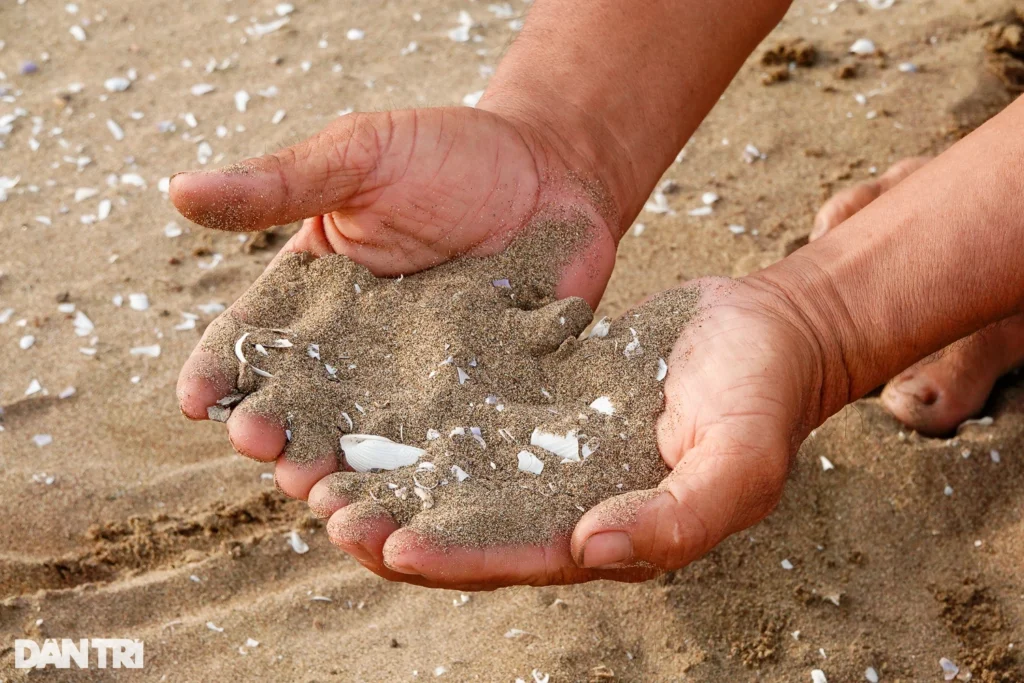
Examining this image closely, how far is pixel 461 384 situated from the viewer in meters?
2.00

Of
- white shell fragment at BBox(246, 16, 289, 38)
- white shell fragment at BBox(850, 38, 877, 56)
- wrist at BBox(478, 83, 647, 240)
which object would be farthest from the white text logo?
white shell fragment at BBox(850, 38, 877, 56)

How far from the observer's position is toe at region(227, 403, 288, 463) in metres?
1.83

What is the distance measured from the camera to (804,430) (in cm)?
204

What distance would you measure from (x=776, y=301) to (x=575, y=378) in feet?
1.56

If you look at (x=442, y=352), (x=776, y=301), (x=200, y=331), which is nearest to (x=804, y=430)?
(x=776, y=301)

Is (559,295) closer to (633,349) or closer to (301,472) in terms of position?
(633,349)

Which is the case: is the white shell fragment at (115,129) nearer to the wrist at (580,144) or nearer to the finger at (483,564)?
the wrist at (580,144)

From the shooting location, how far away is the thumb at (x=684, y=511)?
167cm

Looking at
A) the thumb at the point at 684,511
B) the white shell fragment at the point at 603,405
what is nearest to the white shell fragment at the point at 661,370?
the white shell fragment at the point at 603,405

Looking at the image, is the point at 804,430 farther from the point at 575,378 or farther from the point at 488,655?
the point at 488,655

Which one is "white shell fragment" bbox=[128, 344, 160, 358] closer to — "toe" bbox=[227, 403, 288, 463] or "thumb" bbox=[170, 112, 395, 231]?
"thumb" bbox=[170, 112, 395, 231]

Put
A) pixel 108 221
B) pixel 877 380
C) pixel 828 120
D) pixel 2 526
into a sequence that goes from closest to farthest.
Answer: pixel 877 380 < pixel 2 526 < pixel 108 221 < pixel 828 120

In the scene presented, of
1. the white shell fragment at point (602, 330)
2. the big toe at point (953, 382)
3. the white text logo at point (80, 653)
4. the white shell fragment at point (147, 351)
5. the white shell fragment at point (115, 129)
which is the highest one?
the white shell fragment at point (602, 330)

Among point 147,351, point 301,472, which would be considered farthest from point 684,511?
point 147,351
